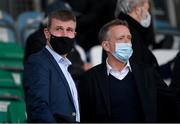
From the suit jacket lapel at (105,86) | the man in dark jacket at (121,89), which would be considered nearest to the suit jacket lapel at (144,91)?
the man in dark jacket at (121,89)

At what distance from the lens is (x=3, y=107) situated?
841 cm

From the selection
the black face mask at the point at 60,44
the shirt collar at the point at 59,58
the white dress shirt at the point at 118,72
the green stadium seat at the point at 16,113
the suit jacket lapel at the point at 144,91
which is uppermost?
the black face mask at the point at 60,44

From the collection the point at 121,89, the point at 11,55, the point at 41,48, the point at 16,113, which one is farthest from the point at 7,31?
the point at 121,89

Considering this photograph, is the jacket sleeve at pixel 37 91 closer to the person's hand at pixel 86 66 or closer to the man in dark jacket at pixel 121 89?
the man in dark jacket at pixel 121 89

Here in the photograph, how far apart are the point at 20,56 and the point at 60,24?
360cm

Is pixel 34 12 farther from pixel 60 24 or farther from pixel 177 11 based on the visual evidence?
pixel 60 24

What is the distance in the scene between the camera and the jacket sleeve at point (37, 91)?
631cm

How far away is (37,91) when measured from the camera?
638 cm

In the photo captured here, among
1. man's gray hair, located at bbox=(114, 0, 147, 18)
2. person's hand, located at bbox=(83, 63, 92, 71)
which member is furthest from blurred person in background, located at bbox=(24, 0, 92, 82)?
man's gray hair, located at bbox=(114, 0, 147, 18)

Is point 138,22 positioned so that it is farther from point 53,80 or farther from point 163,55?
point 163,55

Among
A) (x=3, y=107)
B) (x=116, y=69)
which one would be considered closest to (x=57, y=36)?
(x=116, y=69)

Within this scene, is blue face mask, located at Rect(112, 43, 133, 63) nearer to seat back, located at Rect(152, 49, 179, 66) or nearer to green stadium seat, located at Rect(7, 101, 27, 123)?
green stadium seat, located at Rect(7, 101, 27, 123)

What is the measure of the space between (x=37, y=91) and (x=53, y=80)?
0.23 m

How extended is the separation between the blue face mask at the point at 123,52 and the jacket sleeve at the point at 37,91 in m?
0.75
